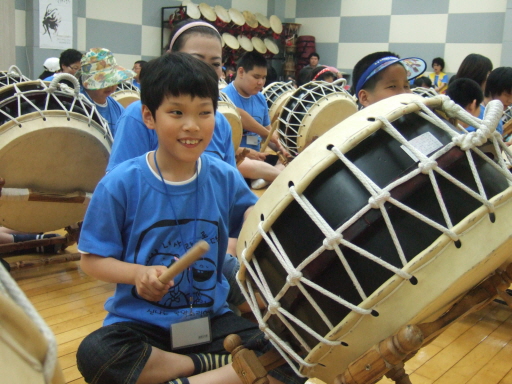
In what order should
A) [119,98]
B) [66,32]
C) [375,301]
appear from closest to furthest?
[375,301]
[119,98]
[66,32]

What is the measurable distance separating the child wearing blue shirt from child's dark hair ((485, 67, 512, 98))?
2.16 metres

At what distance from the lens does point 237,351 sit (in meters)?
0.97

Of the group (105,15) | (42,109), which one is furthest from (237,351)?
(105,15)

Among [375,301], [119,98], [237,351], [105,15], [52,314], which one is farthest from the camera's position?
[105,15]

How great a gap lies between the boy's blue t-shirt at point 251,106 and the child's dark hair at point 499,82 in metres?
1.37

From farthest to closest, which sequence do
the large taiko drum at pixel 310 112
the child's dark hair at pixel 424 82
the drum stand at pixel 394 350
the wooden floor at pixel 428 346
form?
the child's dark hair at pixel 424 82, the large taiko drum at pixel 310 112, the wooden floor at pixel 428 346, the drum stand at pixel 394 350

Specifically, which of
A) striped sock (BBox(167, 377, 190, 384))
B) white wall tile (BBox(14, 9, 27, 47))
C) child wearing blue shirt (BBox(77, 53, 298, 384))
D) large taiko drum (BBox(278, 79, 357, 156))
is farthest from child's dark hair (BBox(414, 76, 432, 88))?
striped sock (BBox(167, 377, 190, 384))

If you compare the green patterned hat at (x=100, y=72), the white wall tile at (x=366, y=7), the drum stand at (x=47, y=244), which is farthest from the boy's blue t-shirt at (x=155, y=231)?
the white wall tile at (x=366, y=7)

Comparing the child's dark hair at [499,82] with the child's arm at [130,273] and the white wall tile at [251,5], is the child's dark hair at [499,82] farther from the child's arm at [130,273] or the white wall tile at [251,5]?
the white wall tile at [251,5]

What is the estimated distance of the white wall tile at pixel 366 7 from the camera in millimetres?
7941

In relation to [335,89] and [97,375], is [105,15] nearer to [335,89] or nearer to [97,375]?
[335,89]

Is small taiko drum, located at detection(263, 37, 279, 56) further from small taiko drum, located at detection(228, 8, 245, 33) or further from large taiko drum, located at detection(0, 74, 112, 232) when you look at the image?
large taiko drum, located at detection(0, 74, 112, 232)

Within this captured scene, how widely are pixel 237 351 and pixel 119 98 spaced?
3.17 meters

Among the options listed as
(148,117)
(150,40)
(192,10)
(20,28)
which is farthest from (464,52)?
(148,117)
